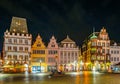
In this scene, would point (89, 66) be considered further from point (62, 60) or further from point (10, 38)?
point (10, 38)

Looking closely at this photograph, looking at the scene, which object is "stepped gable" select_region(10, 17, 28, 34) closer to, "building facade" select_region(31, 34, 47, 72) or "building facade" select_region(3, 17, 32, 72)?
"building facade" select_region(3, 17, 32, 72)

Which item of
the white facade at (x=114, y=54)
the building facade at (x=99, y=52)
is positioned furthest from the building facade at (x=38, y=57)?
the white facade at (x=114, y=54)

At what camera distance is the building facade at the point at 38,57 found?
89438 mm

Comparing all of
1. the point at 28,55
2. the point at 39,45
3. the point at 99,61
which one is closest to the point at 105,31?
the point at 99,61

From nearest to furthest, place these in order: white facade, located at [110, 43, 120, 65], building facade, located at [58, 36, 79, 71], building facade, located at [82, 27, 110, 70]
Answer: building facade, located at [58, 36, 79, 71] < building facade, located at [82, 27, 110, 70] < white facade, located at [110, 43, 120, 65]

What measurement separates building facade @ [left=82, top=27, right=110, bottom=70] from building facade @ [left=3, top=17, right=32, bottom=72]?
32.3m

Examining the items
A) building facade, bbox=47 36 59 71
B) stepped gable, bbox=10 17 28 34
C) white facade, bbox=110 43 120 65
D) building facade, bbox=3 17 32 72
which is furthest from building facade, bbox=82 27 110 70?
A: stepped gable, bbox=10 17 28 34

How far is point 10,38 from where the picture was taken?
85750 millimetres

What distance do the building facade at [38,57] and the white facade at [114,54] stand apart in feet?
111

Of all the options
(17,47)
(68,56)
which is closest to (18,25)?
(17,47)

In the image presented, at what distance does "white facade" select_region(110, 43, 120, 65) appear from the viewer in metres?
107

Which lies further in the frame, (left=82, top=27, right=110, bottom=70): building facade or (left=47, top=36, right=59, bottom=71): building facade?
(left=82, top=27, right=110, bottom=70): building facade

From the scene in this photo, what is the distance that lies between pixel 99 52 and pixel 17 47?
4006cm

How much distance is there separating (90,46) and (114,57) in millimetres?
12585
